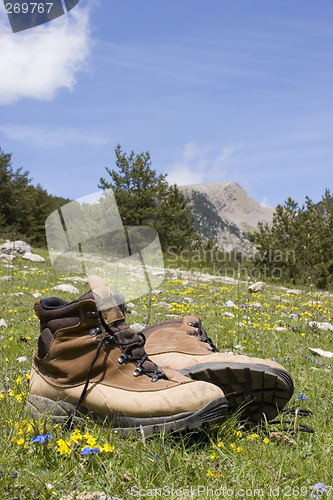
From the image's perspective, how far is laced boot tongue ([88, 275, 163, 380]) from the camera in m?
2.38

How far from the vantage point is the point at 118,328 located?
2.49 meters

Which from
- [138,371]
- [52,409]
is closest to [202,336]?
[138,371]

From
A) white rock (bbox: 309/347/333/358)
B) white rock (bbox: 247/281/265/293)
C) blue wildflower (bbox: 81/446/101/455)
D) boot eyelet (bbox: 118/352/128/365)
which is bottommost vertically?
white rock (bbox: 247/281/265/293)

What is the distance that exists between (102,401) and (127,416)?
7.2 inches

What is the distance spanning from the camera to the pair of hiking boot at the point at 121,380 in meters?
2.19

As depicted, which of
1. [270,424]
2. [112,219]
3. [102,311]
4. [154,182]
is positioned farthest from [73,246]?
[154,182]

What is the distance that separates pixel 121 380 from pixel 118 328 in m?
0.33

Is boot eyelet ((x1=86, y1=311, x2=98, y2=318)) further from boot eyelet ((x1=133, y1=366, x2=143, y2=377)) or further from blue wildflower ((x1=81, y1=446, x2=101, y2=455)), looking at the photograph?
blue wildflower ((x1=81, y1=446, x2=101, y2=455))

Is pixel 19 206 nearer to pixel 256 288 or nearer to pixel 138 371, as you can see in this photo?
pixel 256 288

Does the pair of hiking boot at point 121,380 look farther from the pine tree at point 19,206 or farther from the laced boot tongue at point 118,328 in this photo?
the pine tree at point 19,206

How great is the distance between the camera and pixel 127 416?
2.22 meters

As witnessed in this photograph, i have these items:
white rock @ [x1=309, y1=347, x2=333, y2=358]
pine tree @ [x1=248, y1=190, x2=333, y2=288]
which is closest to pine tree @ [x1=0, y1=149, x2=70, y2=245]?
pine tree @ [x1=248, y1=190, x2=333, y2=288]

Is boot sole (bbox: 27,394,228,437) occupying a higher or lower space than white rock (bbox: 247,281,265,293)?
higher

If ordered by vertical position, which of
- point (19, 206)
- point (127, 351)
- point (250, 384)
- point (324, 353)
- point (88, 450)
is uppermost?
point (19, 206)
